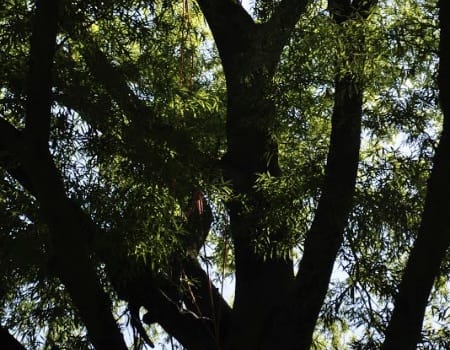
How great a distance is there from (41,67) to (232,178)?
1312mm

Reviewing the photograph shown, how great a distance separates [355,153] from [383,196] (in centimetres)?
28

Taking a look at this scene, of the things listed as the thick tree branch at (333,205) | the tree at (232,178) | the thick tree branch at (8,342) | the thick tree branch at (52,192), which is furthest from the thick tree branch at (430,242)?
the thick tree branch at (8,342)

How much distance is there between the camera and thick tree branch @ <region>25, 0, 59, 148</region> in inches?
97.8

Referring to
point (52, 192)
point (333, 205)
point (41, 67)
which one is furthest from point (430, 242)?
point (41, 67)

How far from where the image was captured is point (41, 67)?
249 cm

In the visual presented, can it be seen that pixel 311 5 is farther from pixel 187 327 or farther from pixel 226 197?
pixel 187 327

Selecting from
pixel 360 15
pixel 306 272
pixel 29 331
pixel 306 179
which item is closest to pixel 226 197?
pixel 306 179

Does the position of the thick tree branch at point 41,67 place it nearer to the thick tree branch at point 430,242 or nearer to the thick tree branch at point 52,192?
the thick tree branch at point 52,192

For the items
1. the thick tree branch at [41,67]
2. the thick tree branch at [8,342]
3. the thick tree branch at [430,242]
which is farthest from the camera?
the thick tree branch at [8,342]

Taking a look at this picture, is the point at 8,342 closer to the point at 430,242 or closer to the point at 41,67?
the point at 41,67

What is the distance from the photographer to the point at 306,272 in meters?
2.99

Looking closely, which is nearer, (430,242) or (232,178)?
(430,242)

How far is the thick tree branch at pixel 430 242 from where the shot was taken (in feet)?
7.63

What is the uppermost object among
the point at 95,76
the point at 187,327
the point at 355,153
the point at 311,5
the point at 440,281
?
the point at 311,5
